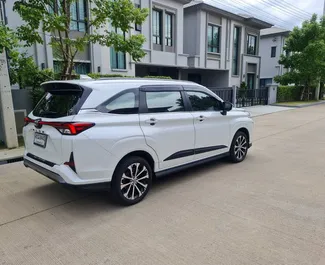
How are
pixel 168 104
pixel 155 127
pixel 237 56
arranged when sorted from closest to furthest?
pixel 155 127 < pixel 168 104 < pixel 237 56

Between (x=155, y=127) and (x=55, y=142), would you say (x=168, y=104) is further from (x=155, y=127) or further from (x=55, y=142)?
(x=55, y=142)

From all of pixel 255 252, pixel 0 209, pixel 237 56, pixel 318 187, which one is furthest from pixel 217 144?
pixel 237 56

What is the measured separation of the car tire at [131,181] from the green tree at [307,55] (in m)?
21.0

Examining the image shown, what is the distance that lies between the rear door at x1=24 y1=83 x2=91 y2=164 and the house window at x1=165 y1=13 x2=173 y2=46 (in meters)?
15.1

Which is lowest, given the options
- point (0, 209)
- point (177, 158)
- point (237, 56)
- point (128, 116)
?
point (0, 209)

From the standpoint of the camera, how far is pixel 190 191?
4219 mm

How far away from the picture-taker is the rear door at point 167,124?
3926mm

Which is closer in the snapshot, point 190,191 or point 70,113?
point 70,113

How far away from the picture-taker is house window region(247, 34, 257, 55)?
81.1 ft

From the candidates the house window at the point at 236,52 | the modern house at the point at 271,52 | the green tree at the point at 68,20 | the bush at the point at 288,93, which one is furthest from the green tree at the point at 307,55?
the green tree at the point at 68,20

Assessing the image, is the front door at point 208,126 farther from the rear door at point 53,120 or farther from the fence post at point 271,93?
the fence post at point 271,93

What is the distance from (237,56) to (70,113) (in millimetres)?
22784

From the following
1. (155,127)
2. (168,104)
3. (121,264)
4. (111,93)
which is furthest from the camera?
(168,104)

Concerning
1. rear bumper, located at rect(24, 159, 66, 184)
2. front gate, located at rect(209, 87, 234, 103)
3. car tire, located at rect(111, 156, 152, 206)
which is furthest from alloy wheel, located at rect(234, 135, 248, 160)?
front gate, located at rect(209, 87, 234, 103)
